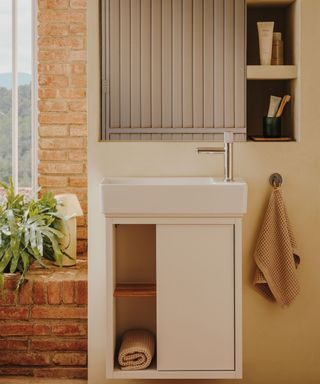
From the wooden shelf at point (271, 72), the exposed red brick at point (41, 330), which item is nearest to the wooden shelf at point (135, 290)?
the exposed red brick at point (41, 330)

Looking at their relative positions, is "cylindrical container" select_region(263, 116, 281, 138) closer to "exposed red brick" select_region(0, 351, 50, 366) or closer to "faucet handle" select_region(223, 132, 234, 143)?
"faucet handle" select_region(223, 132, 234, 143)

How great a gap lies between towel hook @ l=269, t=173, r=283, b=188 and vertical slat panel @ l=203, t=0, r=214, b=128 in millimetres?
373

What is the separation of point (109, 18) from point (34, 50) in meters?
1.22

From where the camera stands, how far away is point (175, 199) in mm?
2652

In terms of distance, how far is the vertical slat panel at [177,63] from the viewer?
2977mm

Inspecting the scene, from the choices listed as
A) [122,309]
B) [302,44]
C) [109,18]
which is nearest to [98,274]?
[122,309]

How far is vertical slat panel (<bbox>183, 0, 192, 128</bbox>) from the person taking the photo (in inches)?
117

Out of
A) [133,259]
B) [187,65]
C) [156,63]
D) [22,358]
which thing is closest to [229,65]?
[187,65]

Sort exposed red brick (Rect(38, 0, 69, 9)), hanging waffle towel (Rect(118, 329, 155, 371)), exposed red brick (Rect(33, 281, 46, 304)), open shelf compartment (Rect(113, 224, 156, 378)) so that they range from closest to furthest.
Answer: hanging waffle towel (Rect(118, 329, 155, 371))
open shelf compartment (Rect(113, 224, 156, 378))
exposed red brick (Rect(33, 281, 46, 304))
exposed red brick (Rect(38, 0, 69, 9))

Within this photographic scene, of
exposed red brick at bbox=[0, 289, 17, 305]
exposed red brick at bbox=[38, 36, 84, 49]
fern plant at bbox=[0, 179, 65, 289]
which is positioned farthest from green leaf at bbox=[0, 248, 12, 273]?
exposed red brick at bbox=[38, 36, 84, 49]

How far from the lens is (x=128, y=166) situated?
3.00 m

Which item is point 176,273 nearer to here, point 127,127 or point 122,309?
point 122,309

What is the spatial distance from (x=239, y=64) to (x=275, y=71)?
0.56 feet

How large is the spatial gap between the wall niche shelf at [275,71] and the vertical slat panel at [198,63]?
0.23 m
